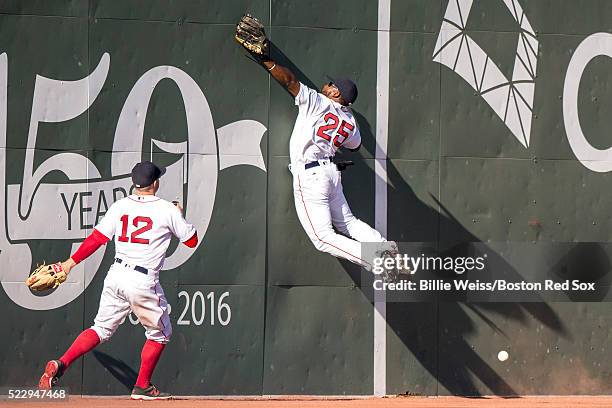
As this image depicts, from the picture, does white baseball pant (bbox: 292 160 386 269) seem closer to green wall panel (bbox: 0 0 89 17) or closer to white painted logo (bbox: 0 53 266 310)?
white painted logo (bbox: 0 53 266 310)

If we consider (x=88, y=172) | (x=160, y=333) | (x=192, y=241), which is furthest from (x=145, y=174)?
(x=160, y=333)

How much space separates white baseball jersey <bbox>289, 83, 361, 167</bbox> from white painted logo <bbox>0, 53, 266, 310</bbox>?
49cm

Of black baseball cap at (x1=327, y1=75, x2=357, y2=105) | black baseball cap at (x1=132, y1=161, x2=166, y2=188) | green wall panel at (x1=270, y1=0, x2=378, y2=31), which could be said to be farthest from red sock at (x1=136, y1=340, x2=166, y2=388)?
green wall panel at (x1=270, y1=0, x2=378, y2=31)

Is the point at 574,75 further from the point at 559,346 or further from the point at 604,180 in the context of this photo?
the point at 559,346

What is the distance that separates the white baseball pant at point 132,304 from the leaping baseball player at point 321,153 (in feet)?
4.77

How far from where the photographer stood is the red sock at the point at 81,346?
Result: 8820mm

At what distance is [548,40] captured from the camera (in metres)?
10.0

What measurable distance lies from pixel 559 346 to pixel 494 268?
909 millimetres

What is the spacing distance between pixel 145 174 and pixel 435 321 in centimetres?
294

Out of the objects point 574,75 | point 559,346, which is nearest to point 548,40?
point 574,75

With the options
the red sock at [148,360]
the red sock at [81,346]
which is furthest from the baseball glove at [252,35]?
the red sock at [81,346]

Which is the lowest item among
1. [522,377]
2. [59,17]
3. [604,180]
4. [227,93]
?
[522,377]

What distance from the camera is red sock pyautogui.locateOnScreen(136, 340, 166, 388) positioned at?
899cm

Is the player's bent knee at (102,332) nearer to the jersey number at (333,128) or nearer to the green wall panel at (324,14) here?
the jersey number at (333,128)
